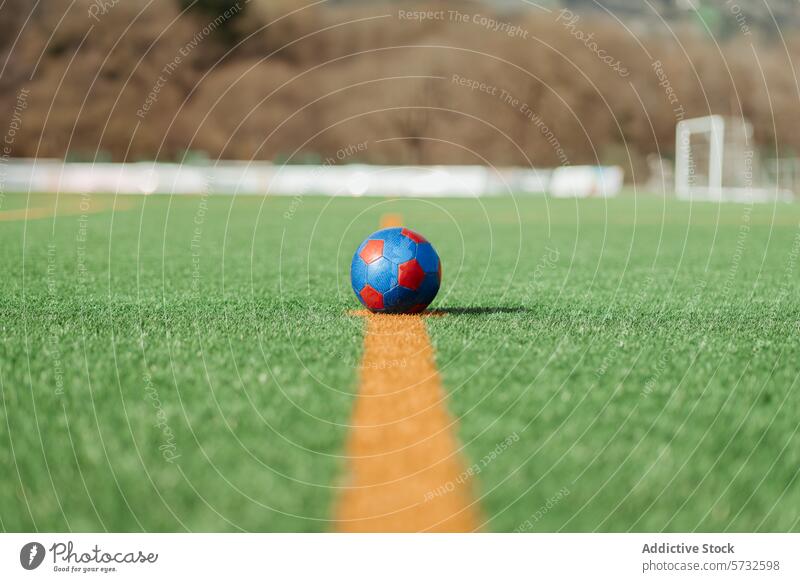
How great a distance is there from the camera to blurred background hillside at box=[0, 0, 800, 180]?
52.2m

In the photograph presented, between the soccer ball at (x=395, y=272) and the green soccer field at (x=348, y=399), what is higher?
the soccer ball at (x=395, y=272)

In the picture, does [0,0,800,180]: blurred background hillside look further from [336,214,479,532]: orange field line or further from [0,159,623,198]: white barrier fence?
[336,214,479,532]: orange field line

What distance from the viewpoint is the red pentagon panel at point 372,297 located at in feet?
17.3

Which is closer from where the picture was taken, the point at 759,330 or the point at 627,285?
the point at 759,330

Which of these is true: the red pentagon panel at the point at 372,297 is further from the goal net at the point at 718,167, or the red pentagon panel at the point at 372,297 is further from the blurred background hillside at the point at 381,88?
the blurred background hillside at the point at 381,88

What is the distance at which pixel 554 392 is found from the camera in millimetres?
3525

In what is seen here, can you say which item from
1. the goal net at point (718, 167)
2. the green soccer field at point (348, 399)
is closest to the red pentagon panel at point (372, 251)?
the green soccer field at point (348, 399)

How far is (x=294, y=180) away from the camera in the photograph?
3838cm

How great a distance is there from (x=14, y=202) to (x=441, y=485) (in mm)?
23703

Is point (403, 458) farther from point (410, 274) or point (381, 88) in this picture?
Result: point (381, 88)

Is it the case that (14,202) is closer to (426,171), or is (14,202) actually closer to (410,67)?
(426,171)

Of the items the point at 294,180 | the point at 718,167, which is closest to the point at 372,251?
the point at 718,167

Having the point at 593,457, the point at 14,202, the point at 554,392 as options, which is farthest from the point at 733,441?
the point at 14,202
